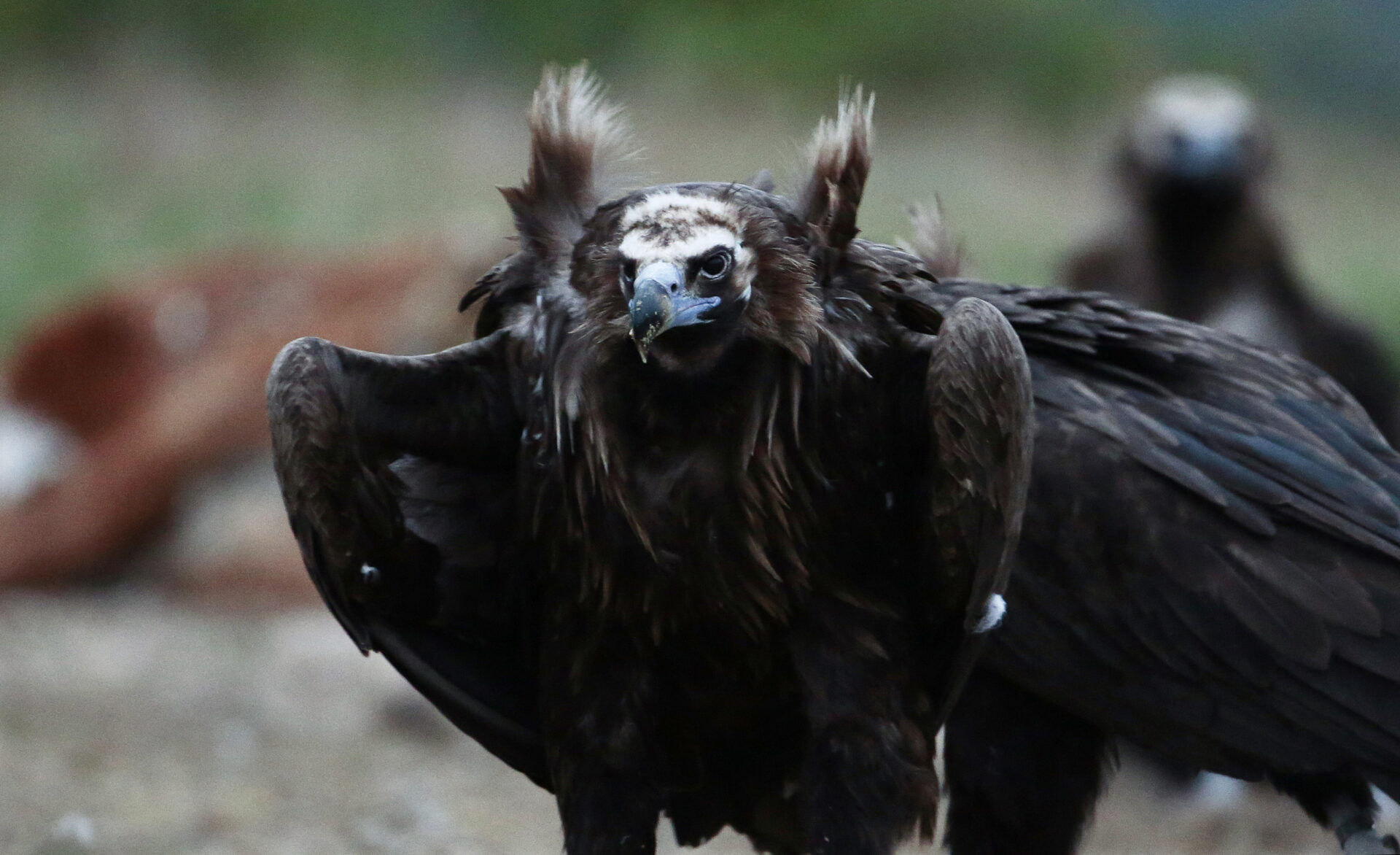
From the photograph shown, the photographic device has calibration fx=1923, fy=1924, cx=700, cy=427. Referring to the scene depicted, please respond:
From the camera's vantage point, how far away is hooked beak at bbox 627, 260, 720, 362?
3.33m

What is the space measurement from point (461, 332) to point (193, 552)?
1.76 metres

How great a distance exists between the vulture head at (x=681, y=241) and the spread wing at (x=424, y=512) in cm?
29

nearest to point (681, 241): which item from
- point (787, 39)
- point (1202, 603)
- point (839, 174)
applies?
point (839, 174)

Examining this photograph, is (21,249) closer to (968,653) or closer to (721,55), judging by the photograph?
(721,55)

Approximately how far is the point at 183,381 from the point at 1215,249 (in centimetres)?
498

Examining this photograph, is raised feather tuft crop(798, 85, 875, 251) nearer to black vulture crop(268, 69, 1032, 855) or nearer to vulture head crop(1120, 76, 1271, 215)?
black vulture crop(268, 69, 1032, 855)

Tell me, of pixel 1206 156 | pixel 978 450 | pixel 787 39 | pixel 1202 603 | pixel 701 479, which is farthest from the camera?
pixel 787 39

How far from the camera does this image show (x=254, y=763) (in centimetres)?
649

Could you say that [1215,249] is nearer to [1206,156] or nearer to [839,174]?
[1206,156]

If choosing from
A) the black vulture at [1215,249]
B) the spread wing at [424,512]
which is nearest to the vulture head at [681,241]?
the spread wing at [424,512]

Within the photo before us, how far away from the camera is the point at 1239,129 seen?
8.52m

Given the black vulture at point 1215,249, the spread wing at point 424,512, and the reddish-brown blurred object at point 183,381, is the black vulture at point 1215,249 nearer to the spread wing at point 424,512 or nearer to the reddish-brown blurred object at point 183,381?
the reddish-brown blurred object at point 183,381

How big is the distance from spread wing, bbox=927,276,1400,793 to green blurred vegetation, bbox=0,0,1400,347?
956 cm

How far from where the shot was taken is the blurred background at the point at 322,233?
652cm
